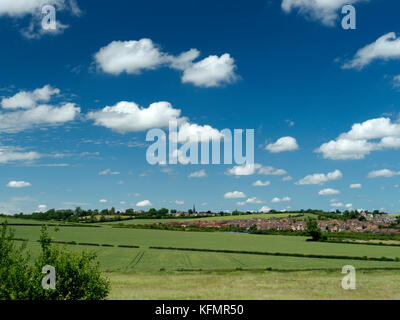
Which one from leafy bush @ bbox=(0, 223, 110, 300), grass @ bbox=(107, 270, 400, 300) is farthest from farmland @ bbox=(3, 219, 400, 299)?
leafy bush @ bbox=(0, 223, 110, 300)

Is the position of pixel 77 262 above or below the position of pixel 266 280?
above

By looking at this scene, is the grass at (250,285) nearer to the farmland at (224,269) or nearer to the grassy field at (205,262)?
the farmland at (224,269)

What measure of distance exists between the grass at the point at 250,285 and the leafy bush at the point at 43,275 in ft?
44.8

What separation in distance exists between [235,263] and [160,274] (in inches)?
872

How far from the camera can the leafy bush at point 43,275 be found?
2781 centimetres

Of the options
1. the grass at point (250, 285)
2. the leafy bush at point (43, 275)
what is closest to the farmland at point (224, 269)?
the grass at point (250, 285)

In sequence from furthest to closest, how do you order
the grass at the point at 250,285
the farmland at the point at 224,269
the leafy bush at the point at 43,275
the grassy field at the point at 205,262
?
the grassy field at the point at 205,262 → the farmland at the point at 224,269 → the grass at the point at 250,285 → the leafy bush at the point at 43,275

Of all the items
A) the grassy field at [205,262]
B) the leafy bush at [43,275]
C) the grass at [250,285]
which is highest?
the leafy bush at [43,275]

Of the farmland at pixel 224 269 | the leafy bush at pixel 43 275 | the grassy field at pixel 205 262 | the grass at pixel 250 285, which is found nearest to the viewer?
the leafy bush at pixel 43 275

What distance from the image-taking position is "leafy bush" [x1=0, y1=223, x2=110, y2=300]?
27.8m

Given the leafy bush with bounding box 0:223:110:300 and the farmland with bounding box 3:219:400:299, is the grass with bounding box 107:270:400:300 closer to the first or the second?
the farmland with bounding box 3:219:400:299

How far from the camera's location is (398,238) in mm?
141625

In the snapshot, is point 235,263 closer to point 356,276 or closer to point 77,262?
point 356,276
